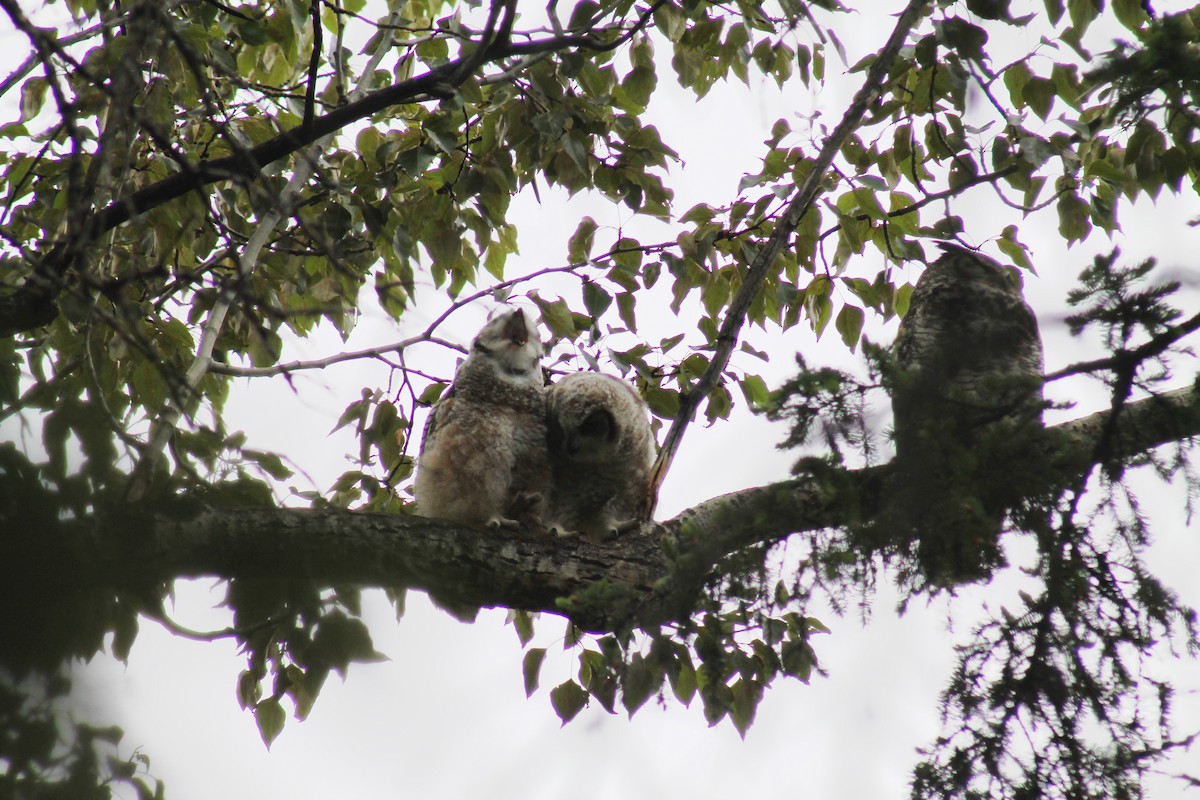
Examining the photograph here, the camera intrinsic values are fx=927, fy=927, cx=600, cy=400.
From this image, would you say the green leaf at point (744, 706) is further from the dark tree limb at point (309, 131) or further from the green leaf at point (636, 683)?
the dark tree limb at point (309, 131)

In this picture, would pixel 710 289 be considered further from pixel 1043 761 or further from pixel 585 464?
pixel 1043 761

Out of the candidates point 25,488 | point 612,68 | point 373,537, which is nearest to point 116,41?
point 25,488

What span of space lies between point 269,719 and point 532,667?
92cm

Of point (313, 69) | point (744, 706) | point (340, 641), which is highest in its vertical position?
point (313, 69)

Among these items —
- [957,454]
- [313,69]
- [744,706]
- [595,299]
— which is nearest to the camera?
[957,454]

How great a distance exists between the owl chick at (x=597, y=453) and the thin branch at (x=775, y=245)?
15cm

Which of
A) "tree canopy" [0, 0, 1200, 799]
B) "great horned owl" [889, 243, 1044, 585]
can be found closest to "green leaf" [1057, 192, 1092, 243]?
"tree canopy" [0, 0, 1200, 799]

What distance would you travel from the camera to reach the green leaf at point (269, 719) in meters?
3.10

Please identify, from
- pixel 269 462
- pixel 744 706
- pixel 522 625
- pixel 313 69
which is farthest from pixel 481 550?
pixel 313 69

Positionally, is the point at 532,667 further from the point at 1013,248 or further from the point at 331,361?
the point at 1013,248

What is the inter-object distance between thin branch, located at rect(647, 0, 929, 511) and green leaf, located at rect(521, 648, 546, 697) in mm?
682

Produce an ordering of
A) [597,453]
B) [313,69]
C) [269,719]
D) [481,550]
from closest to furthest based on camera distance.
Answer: [313,69]
[481,550]
[269,719]
[597,453]

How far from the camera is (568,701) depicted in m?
3.27

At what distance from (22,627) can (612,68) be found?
2.90m
